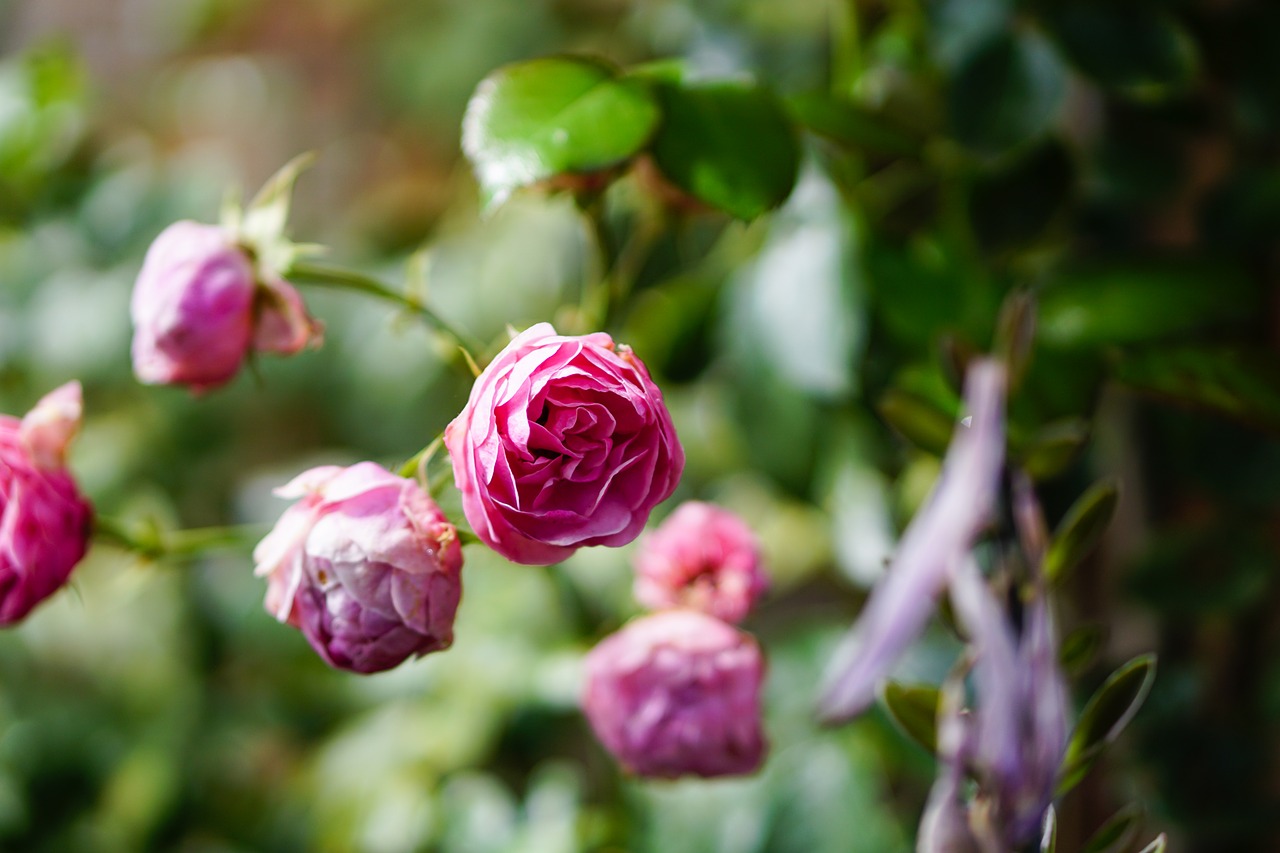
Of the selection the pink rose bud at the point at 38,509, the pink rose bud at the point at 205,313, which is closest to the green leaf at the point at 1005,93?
the pink rose bud at the point at 205,313

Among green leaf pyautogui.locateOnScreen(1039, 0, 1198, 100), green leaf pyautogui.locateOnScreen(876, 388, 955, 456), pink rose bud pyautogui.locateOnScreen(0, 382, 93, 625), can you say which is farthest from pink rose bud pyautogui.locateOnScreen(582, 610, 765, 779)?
green leaf pyautogui.locateOnScreen(1039, 0, 1198, 100)

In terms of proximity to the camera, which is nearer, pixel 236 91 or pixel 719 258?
pixel 719 258

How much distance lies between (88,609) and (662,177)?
2.57 feet

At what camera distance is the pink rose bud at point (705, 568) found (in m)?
0.47

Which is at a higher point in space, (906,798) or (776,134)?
(776,134)

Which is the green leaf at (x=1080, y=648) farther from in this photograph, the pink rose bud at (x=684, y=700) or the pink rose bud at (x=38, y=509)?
the pink rose bud at (x=38, y=509)

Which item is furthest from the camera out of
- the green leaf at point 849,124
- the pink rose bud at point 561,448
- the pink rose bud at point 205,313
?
the green leaf at point 849,124

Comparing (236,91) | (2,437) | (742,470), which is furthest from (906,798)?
(236,91)

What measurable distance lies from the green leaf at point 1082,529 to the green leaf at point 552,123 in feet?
0.71

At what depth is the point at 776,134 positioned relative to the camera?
0.46 m

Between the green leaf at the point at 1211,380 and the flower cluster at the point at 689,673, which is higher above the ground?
the green leaf at the point at 1211,380

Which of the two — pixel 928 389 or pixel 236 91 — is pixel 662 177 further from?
pixel 236 91

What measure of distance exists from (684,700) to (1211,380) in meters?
0.27

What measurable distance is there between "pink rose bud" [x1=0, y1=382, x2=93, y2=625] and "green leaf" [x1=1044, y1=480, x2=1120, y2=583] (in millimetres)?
373
